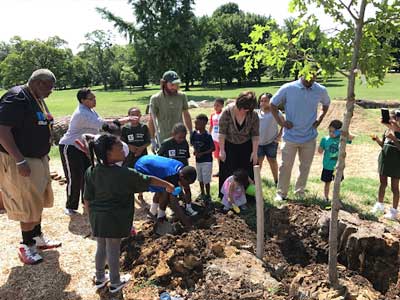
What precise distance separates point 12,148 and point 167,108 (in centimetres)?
278

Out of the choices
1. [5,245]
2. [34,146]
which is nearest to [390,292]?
[34,146]

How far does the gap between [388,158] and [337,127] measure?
91 cm

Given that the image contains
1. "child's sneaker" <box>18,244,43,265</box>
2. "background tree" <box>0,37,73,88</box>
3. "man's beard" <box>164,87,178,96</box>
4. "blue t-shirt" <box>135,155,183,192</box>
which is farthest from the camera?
"background tree" <box>0,37,73,88</box>

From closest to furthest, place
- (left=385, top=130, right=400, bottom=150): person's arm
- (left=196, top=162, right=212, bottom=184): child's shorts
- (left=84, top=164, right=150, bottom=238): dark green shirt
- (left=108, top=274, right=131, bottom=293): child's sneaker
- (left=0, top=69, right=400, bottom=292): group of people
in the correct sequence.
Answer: (left=84, top=164, right=150, bottom=238): dark green shirt, (left=0, top=69, right=400, bottom=292): group of people, (left=108, top=274, right=131, bottom=293): child's sneaker, (left=385, top=130, right=400, bottom=150): person's arm, (left=196, top=162, right=212, bottom=184): child's shorts

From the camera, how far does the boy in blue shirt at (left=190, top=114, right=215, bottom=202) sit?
20.9 ft

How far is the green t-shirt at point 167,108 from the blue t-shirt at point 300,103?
1.54m

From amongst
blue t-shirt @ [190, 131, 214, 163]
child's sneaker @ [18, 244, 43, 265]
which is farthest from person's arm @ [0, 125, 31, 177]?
blue t-shirt @ [190, 131, 214, 163]

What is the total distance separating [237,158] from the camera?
5.96 m

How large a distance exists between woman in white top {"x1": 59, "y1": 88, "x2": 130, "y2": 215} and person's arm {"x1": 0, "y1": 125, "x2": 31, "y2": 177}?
141cm

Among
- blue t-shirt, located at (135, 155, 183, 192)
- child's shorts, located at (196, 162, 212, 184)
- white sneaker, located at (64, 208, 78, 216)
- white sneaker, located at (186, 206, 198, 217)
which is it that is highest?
blue t-shirt, located at (135, 155, 183, 192)

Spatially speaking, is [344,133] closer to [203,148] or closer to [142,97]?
[203,148]

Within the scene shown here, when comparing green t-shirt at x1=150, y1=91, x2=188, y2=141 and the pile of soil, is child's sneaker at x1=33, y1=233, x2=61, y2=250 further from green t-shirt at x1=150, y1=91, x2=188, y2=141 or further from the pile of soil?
green t-shirt at x1=150, y1=91, x2=188, y2=141

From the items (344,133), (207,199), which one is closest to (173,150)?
(207,199)

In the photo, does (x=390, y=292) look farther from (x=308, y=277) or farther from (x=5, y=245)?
(x=5, y=245)
